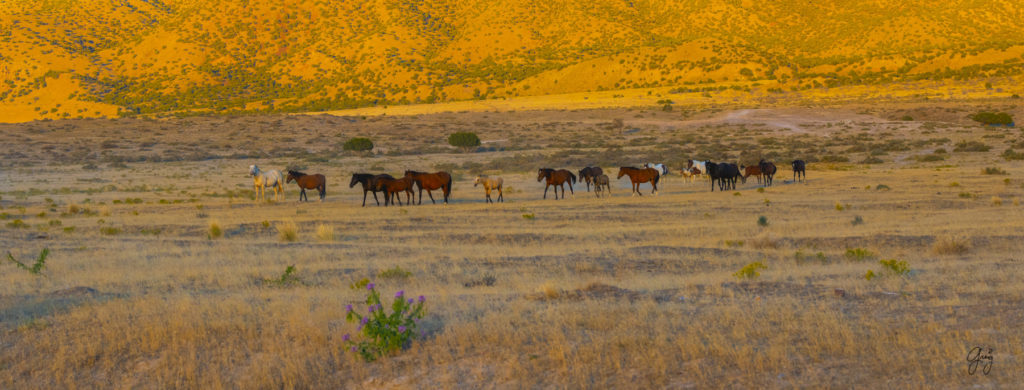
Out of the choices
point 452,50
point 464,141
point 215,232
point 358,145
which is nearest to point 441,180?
point 215,232

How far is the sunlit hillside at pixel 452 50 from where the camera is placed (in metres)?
113

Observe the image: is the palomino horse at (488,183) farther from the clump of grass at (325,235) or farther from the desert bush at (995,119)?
the desert bush at (995,119)

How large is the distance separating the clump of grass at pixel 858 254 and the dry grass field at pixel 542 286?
0.12ft

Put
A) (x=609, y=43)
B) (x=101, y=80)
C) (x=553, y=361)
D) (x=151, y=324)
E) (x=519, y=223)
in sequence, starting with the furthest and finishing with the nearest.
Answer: (x=609, y=43)
(x=101, y=80)
(x=519, y=223)
(x=151, y=324)
(x=553, y=361)

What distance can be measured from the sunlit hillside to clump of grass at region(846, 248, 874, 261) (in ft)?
310

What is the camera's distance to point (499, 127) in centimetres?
8531

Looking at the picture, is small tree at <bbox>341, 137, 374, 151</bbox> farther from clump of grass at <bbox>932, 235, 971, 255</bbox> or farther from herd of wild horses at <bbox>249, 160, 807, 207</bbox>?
clump of grass at <bbox>932, 235, 971, 255</bbox>

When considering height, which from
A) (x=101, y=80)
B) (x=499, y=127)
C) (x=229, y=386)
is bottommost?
(x=229, y=386)

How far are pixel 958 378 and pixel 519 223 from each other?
673 inches

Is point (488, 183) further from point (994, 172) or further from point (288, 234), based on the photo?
point (994, 172)

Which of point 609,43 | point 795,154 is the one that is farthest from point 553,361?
point 609,43

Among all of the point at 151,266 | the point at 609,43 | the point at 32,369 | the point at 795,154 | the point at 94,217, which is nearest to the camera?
the point at 32,369

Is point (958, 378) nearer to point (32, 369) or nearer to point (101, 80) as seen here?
point (32, 369)

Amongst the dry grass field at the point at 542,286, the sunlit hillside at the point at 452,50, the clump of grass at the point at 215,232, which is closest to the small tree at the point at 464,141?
the dry grass field at the point at 542,286
